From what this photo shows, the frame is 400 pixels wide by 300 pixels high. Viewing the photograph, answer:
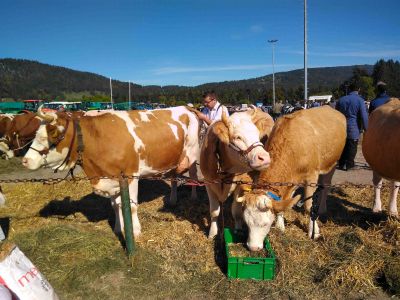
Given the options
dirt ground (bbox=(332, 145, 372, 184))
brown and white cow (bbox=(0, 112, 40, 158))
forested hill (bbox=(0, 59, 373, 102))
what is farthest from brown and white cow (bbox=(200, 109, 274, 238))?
forested hill (bbox=(0, 59, 373, 102))

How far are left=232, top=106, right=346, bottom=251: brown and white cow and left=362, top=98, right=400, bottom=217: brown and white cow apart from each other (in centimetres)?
52

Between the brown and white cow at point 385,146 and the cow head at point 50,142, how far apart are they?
4475 millimetres

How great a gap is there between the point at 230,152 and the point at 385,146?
2485 millimetres

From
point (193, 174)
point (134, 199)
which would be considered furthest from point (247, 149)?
point (193, 174)

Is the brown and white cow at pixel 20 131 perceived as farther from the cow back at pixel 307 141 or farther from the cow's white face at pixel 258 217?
the cow's white face at pixel 258 217

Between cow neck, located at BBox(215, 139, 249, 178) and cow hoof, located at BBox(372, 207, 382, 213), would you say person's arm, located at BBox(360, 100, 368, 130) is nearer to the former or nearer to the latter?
cow hoof, located at BBox(372, 207, 382, 213)

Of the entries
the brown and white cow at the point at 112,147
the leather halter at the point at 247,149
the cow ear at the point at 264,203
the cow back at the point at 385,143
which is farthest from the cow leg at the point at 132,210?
the cow back at the point at 385,143

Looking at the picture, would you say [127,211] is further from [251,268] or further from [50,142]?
[251,268]

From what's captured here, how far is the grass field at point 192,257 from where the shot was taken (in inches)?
140

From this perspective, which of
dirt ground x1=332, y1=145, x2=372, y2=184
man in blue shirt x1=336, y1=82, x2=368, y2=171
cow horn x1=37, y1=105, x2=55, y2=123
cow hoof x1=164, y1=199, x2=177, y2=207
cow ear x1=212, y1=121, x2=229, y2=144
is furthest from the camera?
dirt ground x1=332, y1=145, x2=372, y2=184

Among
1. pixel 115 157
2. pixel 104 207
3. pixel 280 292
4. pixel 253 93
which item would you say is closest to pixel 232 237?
pixel 280 292

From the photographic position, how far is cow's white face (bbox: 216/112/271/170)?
11.2ft

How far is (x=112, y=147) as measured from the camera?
4.57m

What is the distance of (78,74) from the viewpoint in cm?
16962
